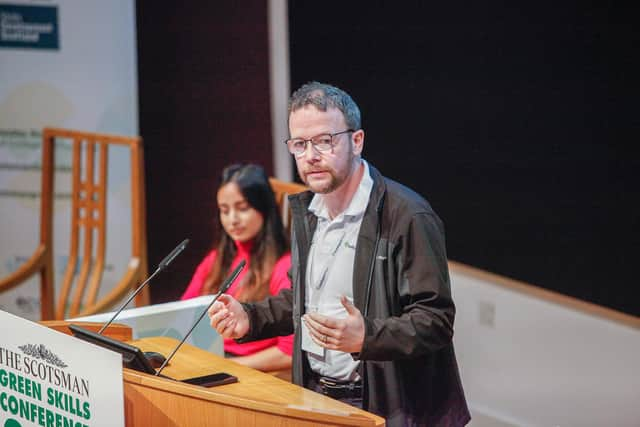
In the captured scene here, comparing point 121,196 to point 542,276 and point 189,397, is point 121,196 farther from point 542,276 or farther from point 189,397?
point 189,397

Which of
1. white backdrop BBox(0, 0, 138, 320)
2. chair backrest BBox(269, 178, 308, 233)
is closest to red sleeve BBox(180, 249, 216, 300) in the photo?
chair backrest BBox(269, 178, 308, 233)

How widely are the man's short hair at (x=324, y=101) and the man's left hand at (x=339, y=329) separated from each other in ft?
1.61

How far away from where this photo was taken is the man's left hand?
6.97 ft

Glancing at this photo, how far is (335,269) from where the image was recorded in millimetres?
2471

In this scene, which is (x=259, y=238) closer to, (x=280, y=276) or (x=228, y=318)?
(x=280, y=276)

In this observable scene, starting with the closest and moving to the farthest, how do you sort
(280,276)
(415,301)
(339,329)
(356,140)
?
(339,329) → (415,301) → (356,140) → (280,276)

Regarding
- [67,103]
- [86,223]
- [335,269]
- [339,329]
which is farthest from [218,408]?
[67,103]

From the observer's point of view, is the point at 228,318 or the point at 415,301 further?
the point at 228,318

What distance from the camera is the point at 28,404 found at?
2.16 metres

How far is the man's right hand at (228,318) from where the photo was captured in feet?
8.00

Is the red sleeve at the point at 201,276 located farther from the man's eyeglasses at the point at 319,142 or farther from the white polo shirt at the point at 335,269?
the man's eyeglasses at the point at 319,142

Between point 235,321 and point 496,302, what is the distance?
1.87 m

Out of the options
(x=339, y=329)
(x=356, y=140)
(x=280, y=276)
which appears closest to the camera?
(x=339, y=329)

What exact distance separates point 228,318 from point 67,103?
278 centimetres
